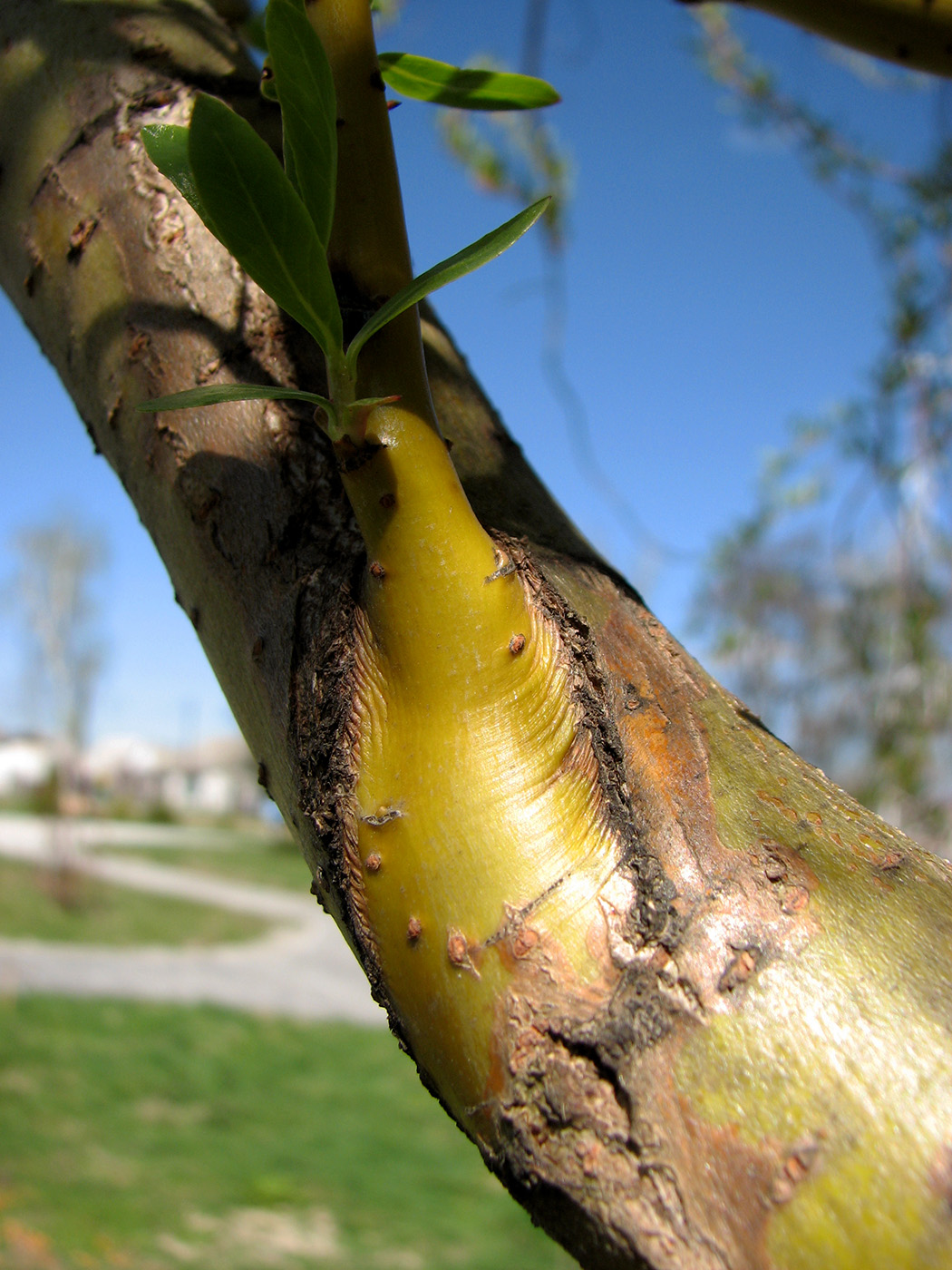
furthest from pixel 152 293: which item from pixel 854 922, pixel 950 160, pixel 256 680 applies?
pixel 950 160

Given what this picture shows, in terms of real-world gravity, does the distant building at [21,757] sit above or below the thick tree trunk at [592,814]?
above

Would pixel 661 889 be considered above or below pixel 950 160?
below

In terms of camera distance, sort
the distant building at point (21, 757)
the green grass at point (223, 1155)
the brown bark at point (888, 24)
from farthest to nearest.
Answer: the distant building at point (21, 757) → the green grass at point (223, 1155) → the brown bark at point (888, 24)

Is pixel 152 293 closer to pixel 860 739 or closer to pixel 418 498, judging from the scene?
pixel 418 498

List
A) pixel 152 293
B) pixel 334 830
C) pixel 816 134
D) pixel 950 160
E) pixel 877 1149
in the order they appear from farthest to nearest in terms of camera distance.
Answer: pixel 816 134 < pixel 950 160 < pixel 152 293 < pixel 334 830 < pixel 877 1149

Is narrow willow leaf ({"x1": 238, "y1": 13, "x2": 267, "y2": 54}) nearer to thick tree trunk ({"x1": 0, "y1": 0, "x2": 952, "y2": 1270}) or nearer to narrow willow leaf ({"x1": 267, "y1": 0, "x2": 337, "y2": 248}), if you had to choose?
thick tree trunk ({"x1": 0, "y1": 0, "x2": 952, "y2": 1270})

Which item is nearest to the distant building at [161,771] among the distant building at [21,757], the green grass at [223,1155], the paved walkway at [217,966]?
the distant building at [21,757]

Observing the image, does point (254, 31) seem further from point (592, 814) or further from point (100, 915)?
point (100, 915)

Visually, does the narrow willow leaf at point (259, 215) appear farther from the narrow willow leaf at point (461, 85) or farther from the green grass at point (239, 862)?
the green grass at point (239, 862)
